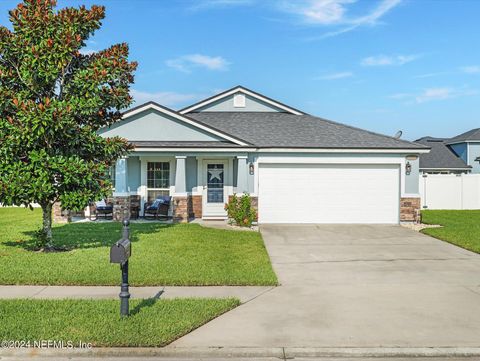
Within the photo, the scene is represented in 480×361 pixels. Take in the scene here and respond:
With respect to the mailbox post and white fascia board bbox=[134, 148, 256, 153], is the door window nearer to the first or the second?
white fascia board bbox=[134, 148, 256, 153]

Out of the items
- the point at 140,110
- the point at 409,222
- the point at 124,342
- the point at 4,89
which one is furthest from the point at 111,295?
the point at 409,222

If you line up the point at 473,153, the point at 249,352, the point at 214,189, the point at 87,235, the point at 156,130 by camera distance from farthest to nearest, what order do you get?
1. the point at 473,153
2. the point at 214,189
3. the point at 156,130
4. the point at 87,235
5. the point at 249,352

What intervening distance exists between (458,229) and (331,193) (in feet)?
15.9

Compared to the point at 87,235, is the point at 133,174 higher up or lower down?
higher up

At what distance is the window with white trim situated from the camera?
18125 mm

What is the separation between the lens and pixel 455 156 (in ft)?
112

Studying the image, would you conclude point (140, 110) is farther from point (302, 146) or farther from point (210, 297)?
point (210, 297)

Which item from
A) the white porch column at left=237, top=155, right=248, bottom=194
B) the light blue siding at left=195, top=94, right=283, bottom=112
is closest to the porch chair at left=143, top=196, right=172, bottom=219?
the white porch column at left=237, top=155, right=248, bottom=194

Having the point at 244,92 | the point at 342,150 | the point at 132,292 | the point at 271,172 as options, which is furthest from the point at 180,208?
the point at 132,292

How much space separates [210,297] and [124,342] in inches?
82.4

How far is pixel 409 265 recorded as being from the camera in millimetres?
9742

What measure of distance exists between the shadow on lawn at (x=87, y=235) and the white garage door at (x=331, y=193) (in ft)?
15.3

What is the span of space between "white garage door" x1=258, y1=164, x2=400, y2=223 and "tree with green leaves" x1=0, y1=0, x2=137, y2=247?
26.8 feet

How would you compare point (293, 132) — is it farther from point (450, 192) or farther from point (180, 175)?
point (450, 192)
